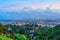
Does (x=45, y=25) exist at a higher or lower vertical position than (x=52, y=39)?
lower

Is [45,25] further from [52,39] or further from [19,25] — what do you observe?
[52,39]

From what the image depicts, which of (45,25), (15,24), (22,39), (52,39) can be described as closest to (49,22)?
(45,25)

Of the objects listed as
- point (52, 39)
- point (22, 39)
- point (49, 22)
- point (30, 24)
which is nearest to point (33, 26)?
point (30, 24)

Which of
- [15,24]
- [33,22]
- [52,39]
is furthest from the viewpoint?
[33,22]

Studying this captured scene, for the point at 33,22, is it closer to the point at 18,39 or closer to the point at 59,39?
the point at 59,39

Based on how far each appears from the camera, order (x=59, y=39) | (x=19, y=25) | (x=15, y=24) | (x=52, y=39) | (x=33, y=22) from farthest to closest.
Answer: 1. (x=33, y=22)
2. (x=19, y=25)
3. (x=15, y=24)
4. (x=52, y=39)
5. (x=59, y=39)

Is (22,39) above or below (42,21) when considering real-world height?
above

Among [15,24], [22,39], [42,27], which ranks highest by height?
[22,39]

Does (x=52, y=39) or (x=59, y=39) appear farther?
(x=52, y=39)

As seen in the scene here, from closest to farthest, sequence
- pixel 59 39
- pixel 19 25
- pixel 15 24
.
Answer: pixel 59 39 → pixel 15 24 → pixel 19 25
